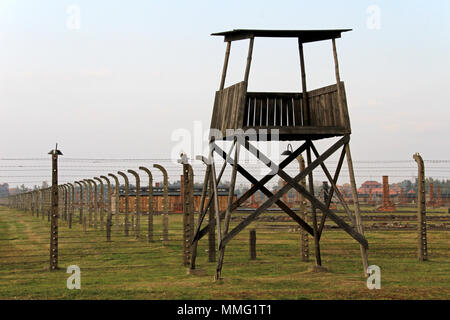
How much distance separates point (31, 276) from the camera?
14602 mm

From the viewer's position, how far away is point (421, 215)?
693 inches

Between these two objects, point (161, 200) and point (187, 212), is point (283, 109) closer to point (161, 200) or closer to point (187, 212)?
point (187, 212)

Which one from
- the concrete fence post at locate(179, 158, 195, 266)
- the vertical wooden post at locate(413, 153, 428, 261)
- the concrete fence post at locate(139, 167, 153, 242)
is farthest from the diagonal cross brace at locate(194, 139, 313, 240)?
the concrete fence post at locate(139, 167, 153, 242)

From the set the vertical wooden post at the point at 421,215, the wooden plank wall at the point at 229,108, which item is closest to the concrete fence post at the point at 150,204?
the wooden plank wall at the point at 229,108

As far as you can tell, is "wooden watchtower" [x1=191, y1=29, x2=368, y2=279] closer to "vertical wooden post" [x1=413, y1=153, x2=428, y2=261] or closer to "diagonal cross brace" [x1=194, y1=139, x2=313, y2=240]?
"diagonal cross brace" [x1=194, y1=139, x2=313, y2=240]

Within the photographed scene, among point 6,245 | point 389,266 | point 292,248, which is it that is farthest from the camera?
point 6,245

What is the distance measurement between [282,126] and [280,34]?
218 centimetres

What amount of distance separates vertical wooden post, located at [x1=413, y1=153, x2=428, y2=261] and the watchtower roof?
6115mm

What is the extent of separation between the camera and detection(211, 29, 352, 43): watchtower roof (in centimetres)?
1303

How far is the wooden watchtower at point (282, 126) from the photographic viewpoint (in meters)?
12.8

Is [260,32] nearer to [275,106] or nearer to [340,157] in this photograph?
[275,106]

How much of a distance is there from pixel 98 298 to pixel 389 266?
27.5 feet

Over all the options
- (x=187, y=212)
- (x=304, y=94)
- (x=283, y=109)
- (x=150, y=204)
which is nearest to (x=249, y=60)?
(x=283, y=109)
